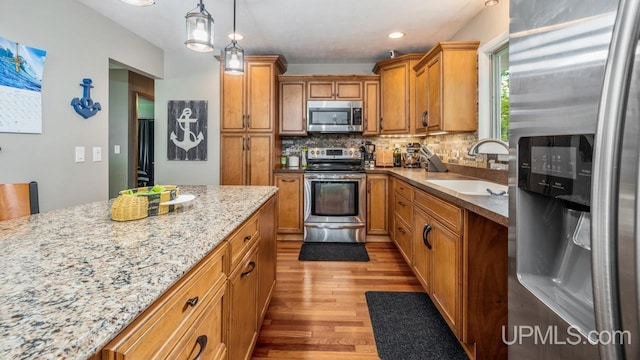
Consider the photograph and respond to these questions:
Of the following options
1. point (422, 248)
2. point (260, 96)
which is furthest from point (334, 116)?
point (422, 248)

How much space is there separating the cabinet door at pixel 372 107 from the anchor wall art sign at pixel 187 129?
210cm

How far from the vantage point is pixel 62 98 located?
2564 mm

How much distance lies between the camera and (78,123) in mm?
2713

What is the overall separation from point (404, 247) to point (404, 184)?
598 mm

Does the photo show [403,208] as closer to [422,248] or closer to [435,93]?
[422,248]

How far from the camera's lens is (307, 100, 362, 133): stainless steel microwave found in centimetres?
404

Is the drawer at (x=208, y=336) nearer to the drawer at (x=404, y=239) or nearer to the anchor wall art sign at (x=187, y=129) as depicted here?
the drawer at (x=404, y=239)

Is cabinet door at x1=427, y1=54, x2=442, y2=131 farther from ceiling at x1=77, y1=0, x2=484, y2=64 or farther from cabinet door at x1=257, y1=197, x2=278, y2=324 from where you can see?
cabinet door at x1=257, y1=197, x2=278, y2=324

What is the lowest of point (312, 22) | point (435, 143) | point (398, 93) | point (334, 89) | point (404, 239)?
point (404, 239)

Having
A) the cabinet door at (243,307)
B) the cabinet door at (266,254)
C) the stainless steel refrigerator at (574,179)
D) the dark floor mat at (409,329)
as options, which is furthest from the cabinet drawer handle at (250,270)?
the stainless steel refrigerator at (574,179)

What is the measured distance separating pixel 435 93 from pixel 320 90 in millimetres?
1542

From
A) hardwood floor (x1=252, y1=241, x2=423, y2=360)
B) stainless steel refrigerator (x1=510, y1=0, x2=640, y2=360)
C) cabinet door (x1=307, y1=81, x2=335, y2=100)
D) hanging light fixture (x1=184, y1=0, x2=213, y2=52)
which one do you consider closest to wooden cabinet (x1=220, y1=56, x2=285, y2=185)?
cabinet door (x1=307, y1=81, x2=335, y2=100)

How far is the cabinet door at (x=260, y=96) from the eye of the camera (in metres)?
3.82

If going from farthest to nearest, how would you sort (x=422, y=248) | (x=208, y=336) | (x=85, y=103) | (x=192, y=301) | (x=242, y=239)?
(x=85, y=103)
(x=422, y=248)
(x=242, y=239)
(x=208, y=336)
(x=192, y=301)
